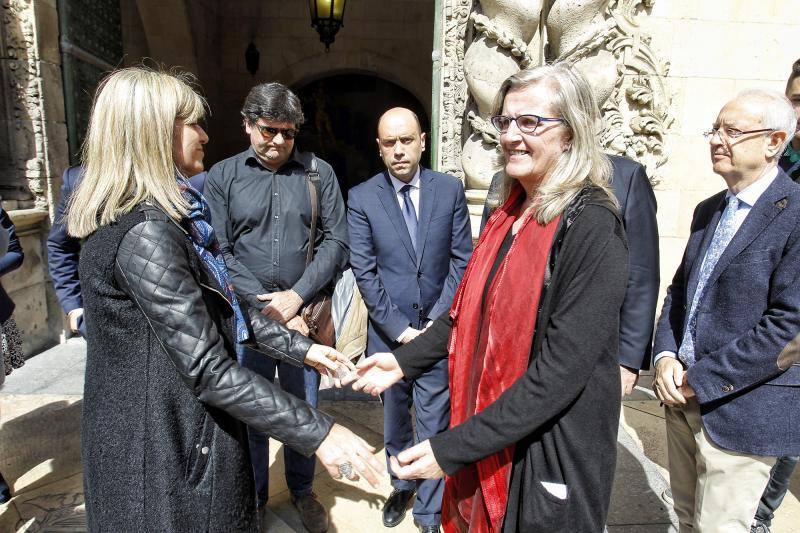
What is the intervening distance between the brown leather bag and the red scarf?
1.25m

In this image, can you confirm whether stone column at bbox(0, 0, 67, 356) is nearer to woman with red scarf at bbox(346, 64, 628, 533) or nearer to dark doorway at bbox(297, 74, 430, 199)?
woman with red scarf at bbox(346, 64, 628, 533)

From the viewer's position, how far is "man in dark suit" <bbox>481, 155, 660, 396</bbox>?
2244 millimetres

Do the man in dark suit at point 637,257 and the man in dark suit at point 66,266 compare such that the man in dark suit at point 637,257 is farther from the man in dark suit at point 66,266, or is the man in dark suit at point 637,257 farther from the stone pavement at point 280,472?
the man in dark suit at point 66,266

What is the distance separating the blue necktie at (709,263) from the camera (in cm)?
197

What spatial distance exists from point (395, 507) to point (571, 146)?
6.99 feet

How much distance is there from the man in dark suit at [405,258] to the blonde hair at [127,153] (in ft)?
4.64

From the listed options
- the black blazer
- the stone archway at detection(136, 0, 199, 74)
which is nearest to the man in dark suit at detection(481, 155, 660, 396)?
the black blazer

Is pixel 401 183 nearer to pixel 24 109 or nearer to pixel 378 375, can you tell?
pixel 378 375

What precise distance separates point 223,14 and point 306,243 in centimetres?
787

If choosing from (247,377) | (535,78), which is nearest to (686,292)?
(535,78)

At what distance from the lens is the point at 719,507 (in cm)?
189

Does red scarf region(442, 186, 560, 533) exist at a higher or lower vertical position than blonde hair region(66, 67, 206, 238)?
lower

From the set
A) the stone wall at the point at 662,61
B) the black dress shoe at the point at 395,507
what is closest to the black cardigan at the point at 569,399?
the black dress shoe at the point at 395,507

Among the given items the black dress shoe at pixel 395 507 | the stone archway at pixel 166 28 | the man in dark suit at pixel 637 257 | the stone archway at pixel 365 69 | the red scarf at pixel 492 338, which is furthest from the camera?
the stone archway at pixel 365 69
